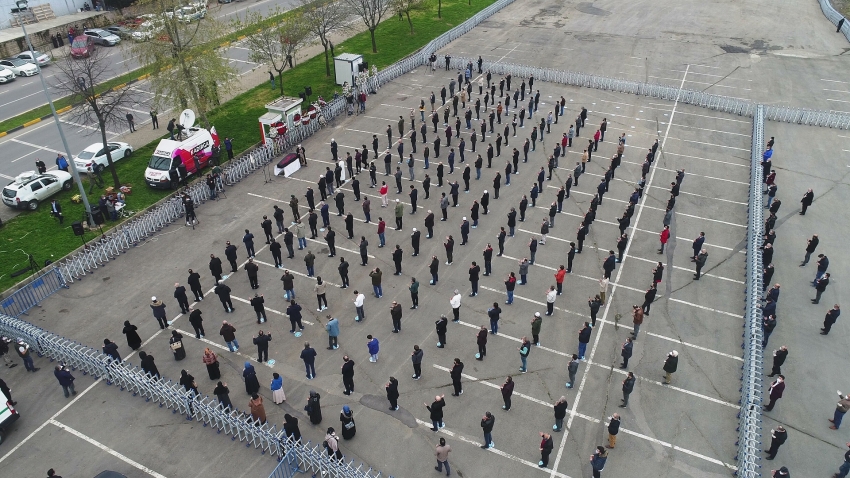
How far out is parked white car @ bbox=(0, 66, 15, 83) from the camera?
42.9 meters

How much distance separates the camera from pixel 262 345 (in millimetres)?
18375

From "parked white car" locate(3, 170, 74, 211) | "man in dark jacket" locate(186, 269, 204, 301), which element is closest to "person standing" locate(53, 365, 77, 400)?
"man in dark jacket" locate(186, 269, 204, 301)

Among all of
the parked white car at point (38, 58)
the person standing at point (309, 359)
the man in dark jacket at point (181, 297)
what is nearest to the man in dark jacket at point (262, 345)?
the person standing at point (309, 359)

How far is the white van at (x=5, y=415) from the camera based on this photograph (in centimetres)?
1658

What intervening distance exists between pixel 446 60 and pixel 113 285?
26565 mm

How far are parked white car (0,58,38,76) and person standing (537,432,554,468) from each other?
45.7 m

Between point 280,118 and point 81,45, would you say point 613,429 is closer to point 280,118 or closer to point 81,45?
point 280,118

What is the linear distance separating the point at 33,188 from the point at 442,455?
23.4 m

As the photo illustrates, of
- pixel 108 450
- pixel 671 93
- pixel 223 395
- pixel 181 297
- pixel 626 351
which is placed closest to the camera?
pixel 108 450

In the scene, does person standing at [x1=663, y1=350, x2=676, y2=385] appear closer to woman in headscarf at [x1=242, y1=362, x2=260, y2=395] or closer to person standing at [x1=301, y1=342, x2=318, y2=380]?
person standing at [x1=301, y1=342, x2=318, y2=380]

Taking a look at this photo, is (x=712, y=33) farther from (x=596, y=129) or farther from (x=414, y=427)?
(x=414, y=427)

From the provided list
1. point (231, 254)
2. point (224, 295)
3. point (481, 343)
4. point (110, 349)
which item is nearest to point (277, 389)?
point (224, 295)

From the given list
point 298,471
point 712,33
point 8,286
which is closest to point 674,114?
point 712,33

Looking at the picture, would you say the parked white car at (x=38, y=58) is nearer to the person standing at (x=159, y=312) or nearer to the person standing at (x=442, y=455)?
the person standing at (x=159, y=312)
